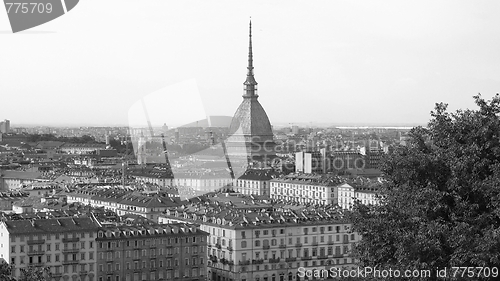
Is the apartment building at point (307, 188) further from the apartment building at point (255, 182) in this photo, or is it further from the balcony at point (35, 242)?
the balcony at point (35, 242)

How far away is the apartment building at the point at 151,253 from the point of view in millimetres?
24234

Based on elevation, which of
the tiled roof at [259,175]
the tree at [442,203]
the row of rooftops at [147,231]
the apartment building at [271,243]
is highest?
the tree at [442,203]

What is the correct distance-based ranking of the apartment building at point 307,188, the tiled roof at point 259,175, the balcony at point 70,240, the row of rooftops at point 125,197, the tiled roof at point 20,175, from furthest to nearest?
the tiled roof at point 20,175 → the tiled roof at point 259,175 → the apartment building at point 307,188 → the row of rooftops at point 125,197 → the balcony at point 70,240

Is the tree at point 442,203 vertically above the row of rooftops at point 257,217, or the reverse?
the tree at point 442,203

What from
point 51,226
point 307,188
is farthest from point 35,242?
point 307,188

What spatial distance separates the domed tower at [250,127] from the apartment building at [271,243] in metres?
44.6

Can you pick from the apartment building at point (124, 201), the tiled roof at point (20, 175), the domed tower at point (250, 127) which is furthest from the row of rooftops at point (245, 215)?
the domed tower at point (250, 127)

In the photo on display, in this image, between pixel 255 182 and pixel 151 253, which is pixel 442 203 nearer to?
pixel 151 253

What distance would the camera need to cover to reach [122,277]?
24312mm

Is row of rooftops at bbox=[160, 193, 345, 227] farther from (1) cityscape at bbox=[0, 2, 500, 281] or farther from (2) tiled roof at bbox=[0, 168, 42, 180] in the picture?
(2) tiled roof at bbox=[0, 168, 42, 180]

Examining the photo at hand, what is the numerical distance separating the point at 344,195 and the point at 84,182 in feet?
45.8

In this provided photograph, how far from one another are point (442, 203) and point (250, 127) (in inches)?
2578

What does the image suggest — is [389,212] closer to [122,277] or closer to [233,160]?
[122,277]

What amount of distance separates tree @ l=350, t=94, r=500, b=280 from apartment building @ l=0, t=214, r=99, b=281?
1380 centimetres
